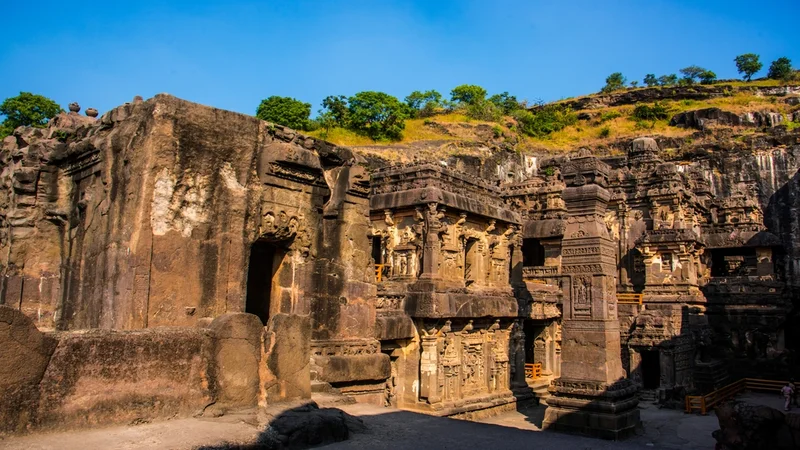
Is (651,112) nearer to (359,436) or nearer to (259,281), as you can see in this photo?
(259,281)

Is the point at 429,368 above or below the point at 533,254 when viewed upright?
below

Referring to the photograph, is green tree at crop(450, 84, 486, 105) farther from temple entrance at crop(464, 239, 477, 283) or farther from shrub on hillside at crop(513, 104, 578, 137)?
temple entrance at crop(464, 239, 477, 283)

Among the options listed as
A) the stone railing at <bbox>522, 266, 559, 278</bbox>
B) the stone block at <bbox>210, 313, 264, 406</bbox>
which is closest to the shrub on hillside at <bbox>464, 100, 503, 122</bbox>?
the stone railing at <bbox>522, 266, 559, 278</bbox>

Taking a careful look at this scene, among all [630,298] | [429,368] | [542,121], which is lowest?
[429,368]

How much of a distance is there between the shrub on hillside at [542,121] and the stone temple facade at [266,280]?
38769 mm

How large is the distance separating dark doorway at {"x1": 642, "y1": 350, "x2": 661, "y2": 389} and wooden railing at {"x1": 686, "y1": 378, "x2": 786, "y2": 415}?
2.26 meters

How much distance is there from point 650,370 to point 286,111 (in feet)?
98.9

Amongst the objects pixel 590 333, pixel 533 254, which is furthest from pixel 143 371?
pixel 533 254

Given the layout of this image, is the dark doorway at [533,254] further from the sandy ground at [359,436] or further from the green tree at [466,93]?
the green tree at [466,93]

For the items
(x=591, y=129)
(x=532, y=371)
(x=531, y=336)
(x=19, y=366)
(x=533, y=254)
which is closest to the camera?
(x=19, y=366)

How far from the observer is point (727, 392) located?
1955cm

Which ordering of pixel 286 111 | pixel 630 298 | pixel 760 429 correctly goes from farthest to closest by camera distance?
pixel 286 111
pixel 630 298
pixel 760 429

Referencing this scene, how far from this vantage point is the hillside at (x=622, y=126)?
3888 cm

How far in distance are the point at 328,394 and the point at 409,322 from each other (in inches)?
271
